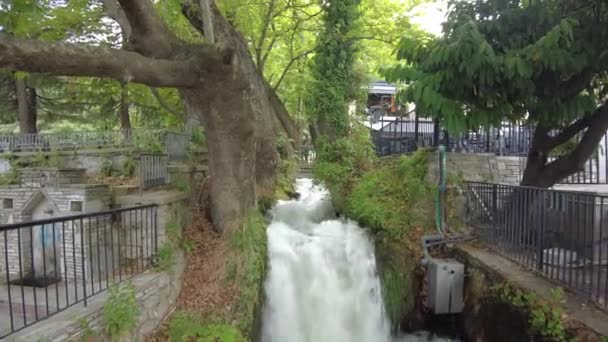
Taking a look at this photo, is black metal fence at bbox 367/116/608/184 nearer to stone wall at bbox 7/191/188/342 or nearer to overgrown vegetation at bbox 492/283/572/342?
overgrown vegetation at bbox 492/283/572/342

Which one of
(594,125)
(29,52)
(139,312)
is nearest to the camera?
(29,52)

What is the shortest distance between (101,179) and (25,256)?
2.40 meters

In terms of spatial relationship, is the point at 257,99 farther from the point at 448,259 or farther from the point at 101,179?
the point at 448,259

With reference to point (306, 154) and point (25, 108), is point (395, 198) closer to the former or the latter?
point (306, 154)

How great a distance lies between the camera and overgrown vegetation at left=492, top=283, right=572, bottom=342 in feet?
14.0

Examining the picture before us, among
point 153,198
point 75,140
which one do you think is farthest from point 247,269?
point 75,140

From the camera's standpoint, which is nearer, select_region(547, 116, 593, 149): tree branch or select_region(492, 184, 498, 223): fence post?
select_region(547, 116, 593, 149): tree branch

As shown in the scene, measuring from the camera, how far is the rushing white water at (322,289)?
6.74 m

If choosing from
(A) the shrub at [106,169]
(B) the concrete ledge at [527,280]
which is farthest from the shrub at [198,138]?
(B) the concrete ledge at [527,280]

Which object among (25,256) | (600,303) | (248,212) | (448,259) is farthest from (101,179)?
(600,303)

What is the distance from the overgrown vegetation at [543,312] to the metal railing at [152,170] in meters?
5.59

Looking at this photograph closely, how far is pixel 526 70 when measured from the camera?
15.0 feet

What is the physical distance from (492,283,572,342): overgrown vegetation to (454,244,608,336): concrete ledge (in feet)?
0.27

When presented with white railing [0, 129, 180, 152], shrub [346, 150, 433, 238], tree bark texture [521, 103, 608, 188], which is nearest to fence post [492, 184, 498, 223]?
tree bark texture [521, 103, 608, 188]
